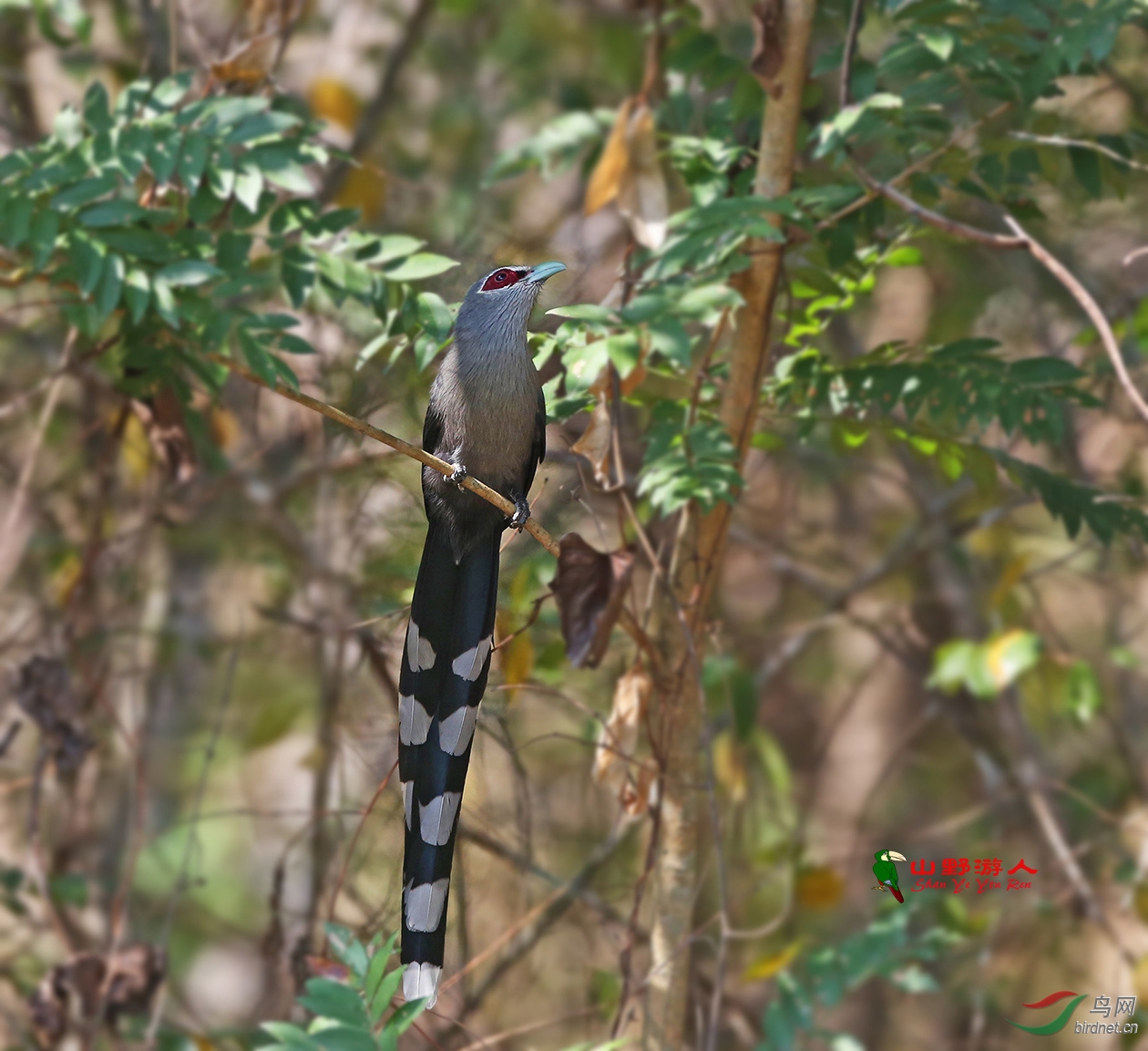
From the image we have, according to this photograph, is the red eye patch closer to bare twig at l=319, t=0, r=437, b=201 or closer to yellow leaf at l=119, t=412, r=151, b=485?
yellow leaf at l=119, t=412, r=151, b=485

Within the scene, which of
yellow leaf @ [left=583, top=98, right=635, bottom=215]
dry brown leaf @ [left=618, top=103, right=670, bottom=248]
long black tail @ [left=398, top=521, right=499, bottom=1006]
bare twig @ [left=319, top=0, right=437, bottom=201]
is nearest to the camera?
long black tail @ [left=398, top=521, right=499, bottom=1006]

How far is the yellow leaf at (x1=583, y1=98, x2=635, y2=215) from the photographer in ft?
10.0

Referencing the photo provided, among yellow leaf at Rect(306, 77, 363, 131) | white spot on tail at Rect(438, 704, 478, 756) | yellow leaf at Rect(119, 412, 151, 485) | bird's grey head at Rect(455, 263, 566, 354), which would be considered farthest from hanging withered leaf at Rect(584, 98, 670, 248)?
yellow leaf at Rect(306, 77, 363, 131)

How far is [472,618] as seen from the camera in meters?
2.32

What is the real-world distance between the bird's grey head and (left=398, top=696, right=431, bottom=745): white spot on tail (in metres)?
0.90

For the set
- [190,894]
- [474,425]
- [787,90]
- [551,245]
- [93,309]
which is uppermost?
[787,90]

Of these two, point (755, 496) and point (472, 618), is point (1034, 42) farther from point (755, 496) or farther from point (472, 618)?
point (755, 496)

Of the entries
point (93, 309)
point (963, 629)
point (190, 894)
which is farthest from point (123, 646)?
point (963, 629)

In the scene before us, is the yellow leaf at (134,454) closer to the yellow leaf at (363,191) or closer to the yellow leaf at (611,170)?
the yellow leaf at (363,191)

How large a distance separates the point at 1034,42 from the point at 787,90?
0.55 meters

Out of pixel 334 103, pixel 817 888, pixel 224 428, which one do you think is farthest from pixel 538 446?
pixel 334 103

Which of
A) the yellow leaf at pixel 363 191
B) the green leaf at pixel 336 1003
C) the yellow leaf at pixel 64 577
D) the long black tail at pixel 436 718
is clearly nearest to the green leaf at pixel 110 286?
the long black tail at pixel 436 718

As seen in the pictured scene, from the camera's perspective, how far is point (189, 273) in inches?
101

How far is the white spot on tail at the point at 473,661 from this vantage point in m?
2.26
